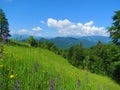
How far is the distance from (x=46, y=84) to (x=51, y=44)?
6543cm

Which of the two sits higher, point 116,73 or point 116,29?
point 116,29

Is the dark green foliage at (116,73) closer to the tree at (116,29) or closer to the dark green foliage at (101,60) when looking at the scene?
the dark green foliage at (101,60)

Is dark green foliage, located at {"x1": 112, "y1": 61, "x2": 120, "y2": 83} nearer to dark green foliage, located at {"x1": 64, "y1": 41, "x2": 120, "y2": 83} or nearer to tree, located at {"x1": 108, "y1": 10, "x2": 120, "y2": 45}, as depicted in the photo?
dark green foliage, located at {"x1": 64, "y1": 41, "x2": 120, "y2": 83}

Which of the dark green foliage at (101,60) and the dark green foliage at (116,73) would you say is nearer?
the dark green foliage at (101,60)

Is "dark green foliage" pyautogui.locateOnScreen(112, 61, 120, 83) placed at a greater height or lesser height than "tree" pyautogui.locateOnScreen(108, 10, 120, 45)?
lesser

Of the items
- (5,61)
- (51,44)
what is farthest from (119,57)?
(51,44)

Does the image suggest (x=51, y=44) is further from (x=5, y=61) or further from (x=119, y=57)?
Answer: (x=5, y=61)

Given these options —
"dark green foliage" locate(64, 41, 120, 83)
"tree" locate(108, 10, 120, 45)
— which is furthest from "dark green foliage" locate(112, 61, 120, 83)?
"tree" locate(108, 10, 120, 45)

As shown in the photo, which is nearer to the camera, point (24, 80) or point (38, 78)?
point (24, 80)

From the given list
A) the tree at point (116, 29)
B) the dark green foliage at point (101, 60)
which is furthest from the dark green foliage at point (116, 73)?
the tree at point (116, 29)

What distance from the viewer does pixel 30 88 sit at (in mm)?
5570

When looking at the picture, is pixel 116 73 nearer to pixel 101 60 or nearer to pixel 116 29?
pixel 116 29

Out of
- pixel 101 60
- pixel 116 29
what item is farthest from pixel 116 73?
pixel 101 60

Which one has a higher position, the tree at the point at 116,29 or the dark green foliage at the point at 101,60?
the tree at the point at 116,29
